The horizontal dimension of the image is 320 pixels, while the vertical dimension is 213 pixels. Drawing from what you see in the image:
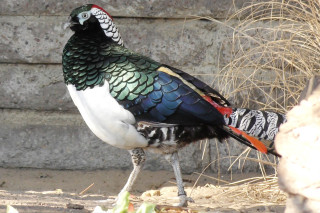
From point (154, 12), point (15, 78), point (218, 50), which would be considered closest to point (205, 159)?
point (218, 50)

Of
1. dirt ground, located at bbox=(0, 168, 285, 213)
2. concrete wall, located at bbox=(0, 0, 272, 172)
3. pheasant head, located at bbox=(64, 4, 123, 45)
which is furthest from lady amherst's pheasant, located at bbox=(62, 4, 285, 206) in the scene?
concrete wall, located at bbox=(0, 0, 272, 172)

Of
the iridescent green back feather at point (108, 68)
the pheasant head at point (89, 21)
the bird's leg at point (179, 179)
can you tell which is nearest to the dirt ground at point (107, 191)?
the bird's leg at point (179, 179)

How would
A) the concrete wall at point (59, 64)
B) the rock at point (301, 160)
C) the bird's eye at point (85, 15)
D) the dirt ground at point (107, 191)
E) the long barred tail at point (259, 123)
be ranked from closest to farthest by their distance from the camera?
the rock at point (301, 160) < the long barred tail at point (259, 123) < the dirt ground at point (107, 191) < the bird's eye at point (85, 15) < the concrete wall at point (59, 64)

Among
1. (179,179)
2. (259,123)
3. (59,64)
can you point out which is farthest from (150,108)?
(59,64)

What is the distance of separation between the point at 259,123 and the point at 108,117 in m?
0.76

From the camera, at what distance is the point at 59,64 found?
4691mm

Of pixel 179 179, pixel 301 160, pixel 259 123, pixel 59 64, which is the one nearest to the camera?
pixel 301 160

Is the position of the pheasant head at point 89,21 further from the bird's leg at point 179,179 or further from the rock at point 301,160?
the rock at point 301,160

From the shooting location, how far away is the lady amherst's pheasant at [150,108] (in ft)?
11.7

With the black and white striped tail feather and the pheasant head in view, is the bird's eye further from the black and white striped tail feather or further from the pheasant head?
the black and white striped tail feather

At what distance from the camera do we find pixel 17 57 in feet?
15.4

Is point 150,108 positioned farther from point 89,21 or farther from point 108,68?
point 89,21

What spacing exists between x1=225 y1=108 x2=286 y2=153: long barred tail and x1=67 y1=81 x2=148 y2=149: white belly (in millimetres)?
480

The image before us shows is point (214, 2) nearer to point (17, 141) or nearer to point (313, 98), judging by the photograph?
point (17, 141)
